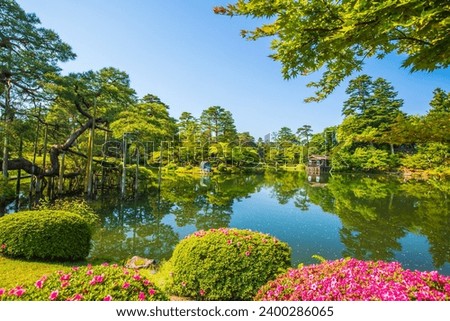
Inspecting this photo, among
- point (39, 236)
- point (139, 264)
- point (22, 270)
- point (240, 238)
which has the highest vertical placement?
point (240, 238)

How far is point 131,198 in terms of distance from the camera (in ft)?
59.9

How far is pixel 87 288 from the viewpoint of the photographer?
7.04 feet

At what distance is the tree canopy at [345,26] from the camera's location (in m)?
2.01

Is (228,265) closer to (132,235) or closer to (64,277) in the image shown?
(64,277)

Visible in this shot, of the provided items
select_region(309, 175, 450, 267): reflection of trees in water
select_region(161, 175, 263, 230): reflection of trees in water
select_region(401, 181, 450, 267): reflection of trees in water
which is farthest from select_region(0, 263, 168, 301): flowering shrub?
select_region(161, 175, 263, 230): reflection of trees in water

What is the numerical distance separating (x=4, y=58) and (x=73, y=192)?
947 cm

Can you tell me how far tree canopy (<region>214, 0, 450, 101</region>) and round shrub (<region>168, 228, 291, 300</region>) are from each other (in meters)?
→ 2.61

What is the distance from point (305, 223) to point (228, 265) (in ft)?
29.1

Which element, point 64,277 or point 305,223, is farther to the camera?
point 305,223

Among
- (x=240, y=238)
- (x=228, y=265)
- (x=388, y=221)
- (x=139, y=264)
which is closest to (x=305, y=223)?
(x=388, y=221)

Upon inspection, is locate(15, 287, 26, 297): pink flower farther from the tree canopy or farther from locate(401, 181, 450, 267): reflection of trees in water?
locate(401, 181, 450, 267): reflection of trees in water

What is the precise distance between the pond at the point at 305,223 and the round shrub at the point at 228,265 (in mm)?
3745

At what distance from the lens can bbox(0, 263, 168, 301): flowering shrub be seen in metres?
2.07

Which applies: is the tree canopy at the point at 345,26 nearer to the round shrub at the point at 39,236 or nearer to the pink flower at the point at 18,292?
the pink flower at the point at 18,292
